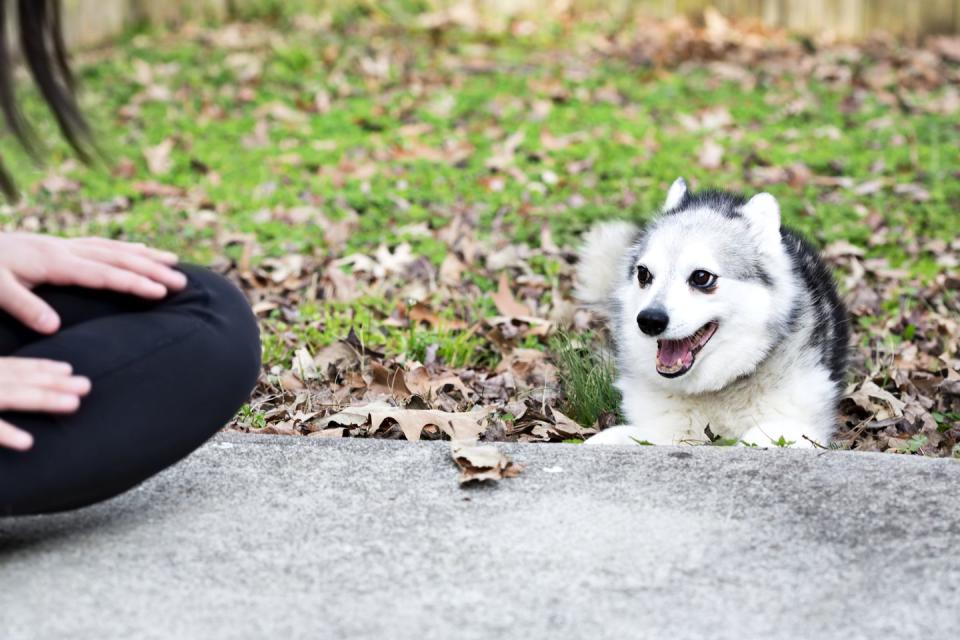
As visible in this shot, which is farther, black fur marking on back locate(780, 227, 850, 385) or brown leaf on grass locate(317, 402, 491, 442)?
black fur marking on back locate(780, 227, 850, 385)

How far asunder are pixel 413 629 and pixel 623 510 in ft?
2.24

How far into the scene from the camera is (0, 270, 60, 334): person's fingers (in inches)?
85.4

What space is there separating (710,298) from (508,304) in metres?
1.64

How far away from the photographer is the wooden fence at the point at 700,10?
10.5 m

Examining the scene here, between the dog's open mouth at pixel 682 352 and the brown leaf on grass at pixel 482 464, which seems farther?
the dog's open mouth at pixel 682 352

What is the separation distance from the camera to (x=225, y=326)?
90.8 inches

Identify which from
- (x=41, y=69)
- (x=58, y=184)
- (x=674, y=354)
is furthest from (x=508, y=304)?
(x=58, y=184)

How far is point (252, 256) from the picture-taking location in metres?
5.99

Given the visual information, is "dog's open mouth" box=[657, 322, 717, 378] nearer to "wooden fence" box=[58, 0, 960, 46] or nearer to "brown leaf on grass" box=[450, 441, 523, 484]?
"brown leaf on grass" box=[450, 441, 523, 484]

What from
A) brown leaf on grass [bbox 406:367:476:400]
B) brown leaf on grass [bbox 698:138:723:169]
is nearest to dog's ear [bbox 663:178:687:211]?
brown leaf on grass [bbox 406:367:476:400]

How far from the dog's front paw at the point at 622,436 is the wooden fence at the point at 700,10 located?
314 inches

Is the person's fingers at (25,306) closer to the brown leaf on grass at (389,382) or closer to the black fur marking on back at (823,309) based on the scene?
the brown leaf on grass at (389,382)

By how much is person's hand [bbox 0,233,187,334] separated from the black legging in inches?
1.7

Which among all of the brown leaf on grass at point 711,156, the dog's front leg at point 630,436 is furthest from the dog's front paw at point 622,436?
the brown leaf on grass at point 711,156
